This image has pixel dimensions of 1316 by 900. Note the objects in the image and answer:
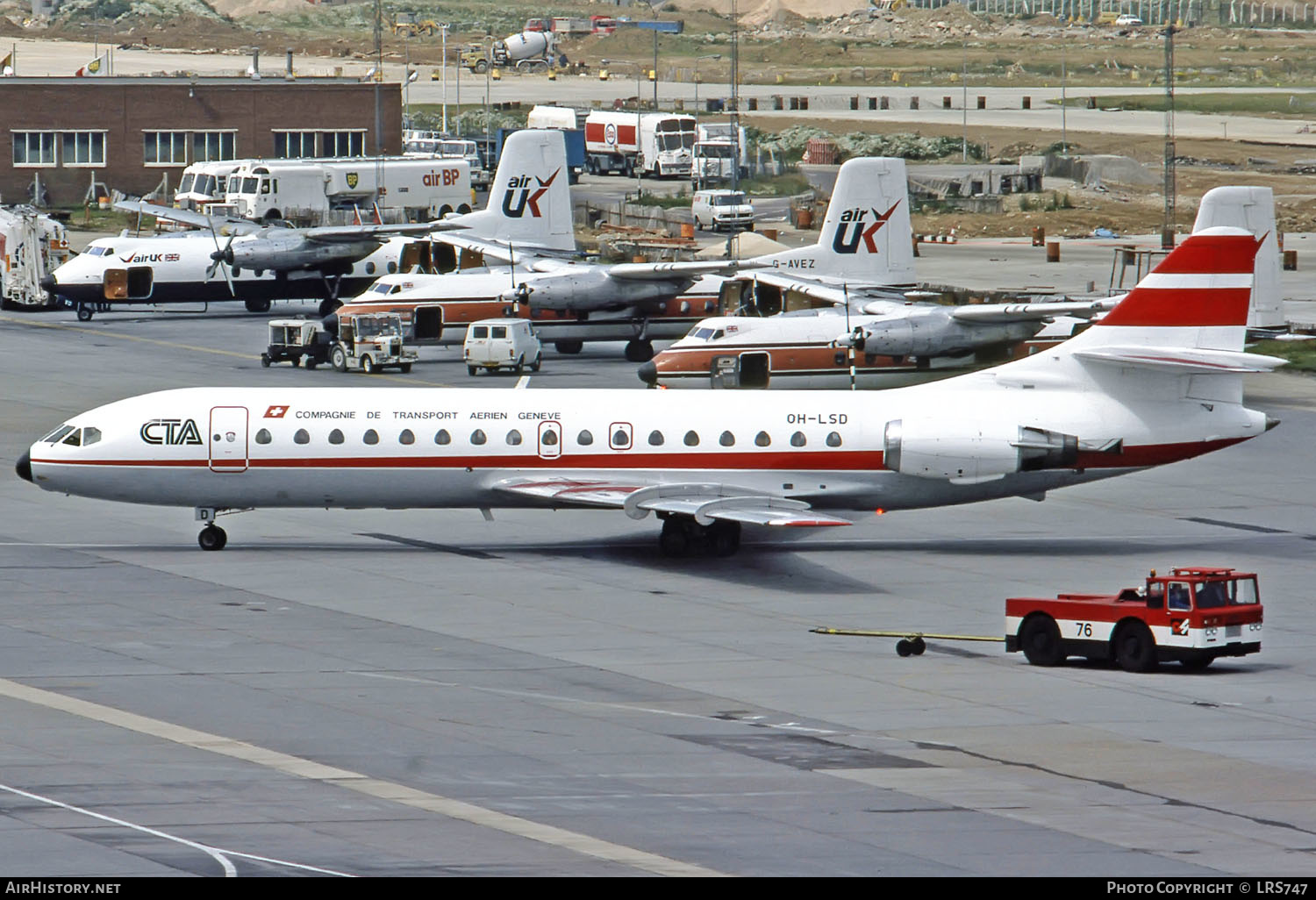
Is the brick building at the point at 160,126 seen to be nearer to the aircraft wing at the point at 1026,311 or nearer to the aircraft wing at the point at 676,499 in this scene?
the aircraft wing at the point at 1026,311

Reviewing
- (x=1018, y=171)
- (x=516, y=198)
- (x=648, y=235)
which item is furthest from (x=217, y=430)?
(x=1018, y=171)

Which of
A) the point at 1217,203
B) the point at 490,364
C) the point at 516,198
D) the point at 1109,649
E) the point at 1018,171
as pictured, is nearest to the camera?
the point at 1109,649

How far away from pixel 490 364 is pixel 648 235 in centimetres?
4082

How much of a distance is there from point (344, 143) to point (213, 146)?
→ 29.1ft

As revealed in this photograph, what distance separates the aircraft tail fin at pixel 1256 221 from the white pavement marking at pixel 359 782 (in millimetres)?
33189

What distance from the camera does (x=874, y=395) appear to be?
4078cm

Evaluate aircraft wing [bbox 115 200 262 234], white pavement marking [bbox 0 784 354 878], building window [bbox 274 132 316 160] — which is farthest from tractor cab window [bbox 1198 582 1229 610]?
building window [bbox 274 132 316 160]

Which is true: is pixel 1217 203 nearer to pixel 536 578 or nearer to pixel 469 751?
pixel 536 578

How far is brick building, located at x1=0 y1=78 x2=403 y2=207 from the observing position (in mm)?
121000

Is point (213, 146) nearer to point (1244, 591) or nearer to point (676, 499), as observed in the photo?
point (676, 499)

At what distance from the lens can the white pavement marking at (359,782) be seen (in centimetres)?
2003

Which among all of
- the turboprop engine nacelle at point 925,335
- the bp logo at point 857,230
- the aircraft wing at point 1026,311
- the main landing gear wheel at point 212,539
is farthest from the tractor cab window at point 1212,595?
the bp logo at point 857,230

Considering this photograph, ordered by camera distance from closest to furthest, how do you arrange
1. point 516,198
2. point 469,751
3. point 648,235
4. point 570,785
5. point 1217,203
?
point 570,785, point 469,751, point 1217,203, point 516,198, point 648,235

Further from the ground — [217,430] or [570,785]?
[217,430]
